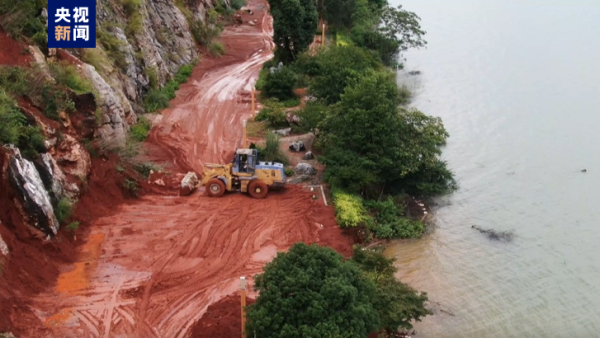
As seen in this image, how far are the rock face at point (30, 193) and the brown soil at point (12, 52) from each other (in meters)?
5.86

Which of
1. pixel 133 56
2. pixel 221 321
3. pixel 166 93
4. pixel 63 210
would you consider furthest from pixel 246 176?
pixel 166 93

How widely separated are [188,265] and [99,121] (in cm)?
826

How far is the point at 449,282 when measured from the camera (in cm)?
2022

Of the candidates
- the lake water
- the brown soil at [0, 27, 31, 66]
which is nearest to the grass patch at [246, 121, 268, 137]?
the lake water

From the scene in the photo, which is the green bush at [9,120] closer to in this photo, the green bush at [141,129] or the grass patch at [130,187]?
the grass patch at [130,187]

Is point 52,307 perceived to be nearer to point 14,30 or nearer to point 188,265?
point 188,265

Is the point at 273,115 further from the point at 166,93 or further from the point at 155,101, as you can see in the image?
the point at 166,93

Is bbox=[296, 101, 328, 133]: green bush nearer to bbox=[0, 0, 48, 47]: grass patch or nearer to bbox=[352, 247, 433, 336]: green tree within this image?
bbox=[352, 247, 433, 336]: green tree

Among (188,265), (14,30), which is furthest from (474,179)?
(14,30)

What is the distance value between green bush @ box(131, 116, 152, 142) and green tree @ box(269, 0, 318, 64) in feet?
38.4

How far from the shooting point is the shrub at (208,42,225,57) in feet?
135

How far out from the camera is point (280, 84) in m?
33.4

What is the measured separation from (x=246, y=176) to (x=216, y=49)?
20.6m

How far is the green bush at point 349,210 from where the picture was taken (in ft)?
69.7
